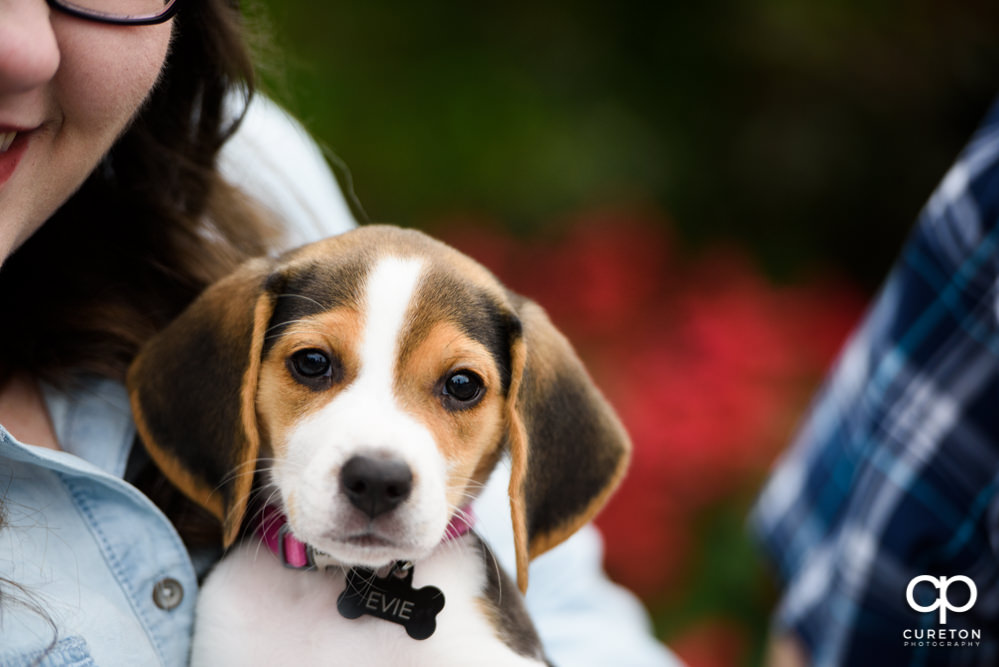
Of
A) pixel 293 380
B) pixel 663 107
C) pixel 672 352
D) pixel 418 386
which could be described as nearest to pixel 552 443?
pixel 418 386

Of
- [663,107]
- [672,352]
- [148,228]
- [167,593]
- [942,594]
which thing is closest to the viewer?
[167,593]

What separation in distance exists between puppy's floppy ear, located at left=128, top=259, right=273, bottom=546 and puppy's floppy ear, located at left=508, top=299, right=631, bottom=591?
22.2 inches

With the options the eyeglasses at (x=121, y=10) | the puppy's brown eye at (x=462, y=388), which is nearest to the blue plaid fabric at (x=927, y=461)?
the puppy's brown eye at (x=462, y=388)

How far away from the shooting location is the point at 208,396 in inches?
87.7

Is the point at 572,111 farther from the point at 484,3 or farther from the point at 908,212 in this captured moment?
the point at 908,212

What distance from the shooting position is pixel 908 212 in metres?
5.27

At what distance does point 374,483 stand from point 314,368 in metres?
0.33

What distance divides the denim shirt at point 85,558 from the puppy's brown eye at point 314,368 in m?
0.40

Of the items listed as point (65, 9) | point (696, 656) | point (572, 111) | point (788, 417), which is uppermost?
point (65, 9)

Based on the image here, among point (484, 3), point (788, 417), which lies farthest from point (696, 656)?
point (484, 3)

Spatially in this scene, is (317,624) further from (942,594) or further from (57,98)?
(942,594)

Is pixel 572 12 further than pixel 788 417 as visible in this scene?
Yes

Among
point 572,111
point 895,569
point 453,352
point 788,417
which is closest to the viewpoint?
point 453,352

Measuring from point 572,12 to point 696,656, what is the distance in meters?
3.07
